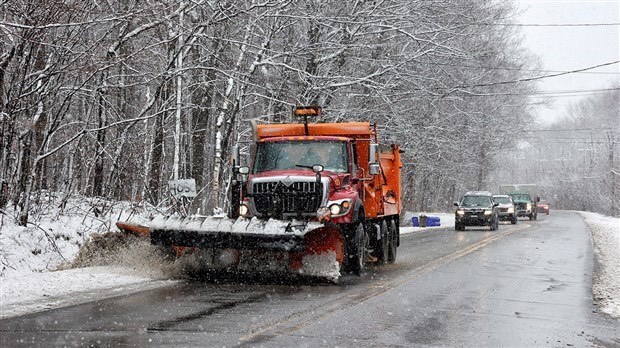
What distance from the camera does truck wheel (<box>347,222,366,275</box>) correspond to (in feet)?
50.1

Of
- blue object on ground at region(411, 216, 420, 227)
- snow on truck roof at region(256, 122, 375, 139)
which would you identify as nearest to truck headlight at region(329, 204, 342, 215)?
snow on truck roof at region(256, 122, 375, 139)

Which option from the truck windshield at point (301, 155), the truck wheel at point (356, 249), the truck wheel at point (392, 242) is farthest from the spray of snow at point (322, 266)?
the truck wheel at point (392, 242)

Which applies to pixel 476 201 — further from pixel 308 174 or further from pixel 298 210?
pixel 298 210

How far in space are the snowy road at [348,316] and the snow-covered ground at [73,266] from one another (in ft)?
1.89

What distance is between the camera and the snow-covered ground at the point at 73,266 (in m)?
11.8

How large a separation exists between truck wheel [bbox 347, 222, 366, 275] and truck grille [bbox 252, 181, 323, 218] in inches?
40.7

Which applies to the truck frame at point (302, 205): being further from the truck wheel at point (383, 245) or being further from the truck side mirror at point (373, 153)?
the truck wheel at point (383, 245)

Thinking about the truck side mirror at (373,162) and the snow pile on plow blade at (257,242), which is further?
the truck side mirror at (373,162)

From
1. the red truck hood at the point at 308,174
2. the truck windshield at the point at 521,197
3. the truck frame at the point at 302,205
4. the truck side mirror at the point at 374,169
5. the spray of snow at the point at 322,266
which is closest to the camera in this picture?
the truck frame at the point at 302,205

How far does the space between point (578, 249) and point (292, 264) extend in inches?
599

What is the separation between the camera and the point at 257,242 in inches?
521

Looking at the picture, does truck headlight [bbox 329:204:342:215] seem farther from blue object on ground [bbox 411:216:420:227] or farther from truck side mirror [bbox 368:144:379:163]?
blue object on ground [bbox 411:216:420:227]

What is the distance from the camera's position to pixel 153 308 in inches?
416

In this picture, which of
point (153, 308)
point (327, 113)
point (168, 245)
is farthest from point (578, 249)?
point (153, 308)
